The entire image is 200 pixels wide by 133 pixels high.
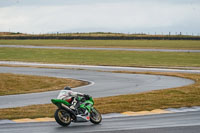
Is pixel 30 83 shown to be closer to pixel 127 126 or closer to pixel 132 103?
pixel 132 103

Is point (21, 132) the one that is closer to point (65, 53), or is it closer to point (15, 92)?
point (15, 92)

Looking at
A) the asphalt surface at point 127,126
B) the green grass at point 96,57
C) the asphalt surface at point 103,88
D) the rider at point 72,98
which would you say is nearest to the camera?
the asphalt surface at point 127,126

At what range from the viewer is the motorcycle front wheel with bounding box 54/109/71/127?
13984 mm

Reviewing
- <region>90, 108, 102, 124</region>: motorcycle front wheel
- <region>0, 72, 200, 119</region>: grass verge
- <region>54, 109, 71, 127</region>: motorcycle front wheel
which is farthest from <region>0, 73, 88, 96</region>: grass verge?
<region>54, 109, 71, 127</region>: motorcycle front wheel

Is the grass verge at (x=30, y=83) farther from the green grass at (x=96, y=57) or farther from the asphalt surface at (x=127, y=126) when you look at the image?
the green grass at (x=96, y=57)

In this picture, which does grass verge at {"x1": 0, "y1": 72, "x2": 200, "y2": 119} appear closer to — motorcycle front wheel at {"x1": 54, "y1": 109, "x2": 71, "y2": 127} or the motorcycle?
the motorcycle

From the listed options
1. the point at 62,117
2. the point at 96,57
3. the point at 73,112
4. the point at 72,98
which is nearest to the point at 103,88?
the point at 72,98

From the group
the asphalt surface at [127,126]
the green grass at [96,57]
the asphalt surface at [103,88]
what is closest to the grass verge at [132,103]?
the asphalt surface at [103,88]

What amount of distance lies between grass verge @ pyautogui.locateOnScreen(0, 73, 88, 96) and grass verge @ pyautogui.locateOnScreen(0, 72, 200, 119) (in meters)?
7.89

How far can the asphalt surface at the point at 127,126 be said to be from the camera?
44.7 feet

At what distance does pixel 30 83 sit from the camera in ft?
105

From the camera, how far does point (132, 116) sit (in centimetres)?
1689

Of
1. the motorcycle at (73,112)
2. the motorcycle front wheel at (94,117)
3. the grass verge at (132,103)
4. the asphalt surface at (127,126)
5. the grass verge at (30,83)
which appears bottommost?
the grass verge at (30,83)

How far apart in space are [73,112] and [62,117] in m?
0.37
